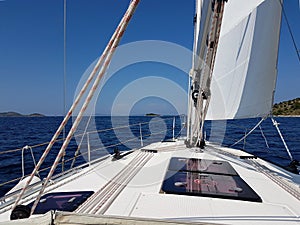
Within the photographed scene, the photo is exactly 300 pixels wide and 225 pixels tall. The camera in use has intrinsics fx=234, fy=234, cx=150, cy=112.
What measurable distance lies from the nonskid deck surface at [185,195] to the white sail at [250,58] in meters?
0.79

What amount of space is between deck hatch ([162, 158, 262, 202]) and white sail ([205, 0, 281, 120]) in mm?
897

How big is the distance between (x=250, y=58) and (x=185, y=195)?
75.2 inches

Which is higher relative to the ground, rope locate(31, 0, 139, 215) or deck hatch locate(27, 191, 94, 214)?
rope locate(31, 0, 139, 215)

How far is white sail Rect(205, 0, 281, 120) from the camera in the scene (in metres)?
2.50

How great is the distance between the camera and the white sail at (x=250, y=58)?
250 cm

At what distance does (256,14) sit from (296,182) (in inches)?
70.0

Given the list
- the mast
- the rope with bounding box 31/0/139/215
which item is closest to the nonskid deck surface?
the rope with bounding box 31/0/139/215

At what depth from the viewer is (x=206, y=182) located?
164 centimetres

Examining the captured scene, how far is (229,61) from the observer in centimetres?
287

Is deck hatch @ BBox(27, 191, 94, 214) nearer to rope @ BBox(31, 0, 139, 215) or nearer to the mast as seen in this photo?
rope @ BBox(31, 0, 139, 215)

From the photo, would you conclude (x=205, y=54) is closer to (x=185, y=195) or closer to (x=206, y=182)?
(x=206, y=182)

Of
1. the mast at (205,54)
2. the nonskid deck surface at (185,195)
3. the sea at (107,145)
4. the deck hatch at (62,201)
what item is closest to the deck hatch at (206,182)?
the nonskid deck surface at (185,195)

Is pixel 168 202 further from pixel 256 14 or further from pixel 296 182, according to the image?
pixel 256 14

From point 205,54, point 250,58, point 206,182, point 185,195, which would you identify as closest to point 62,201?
point 185,195
